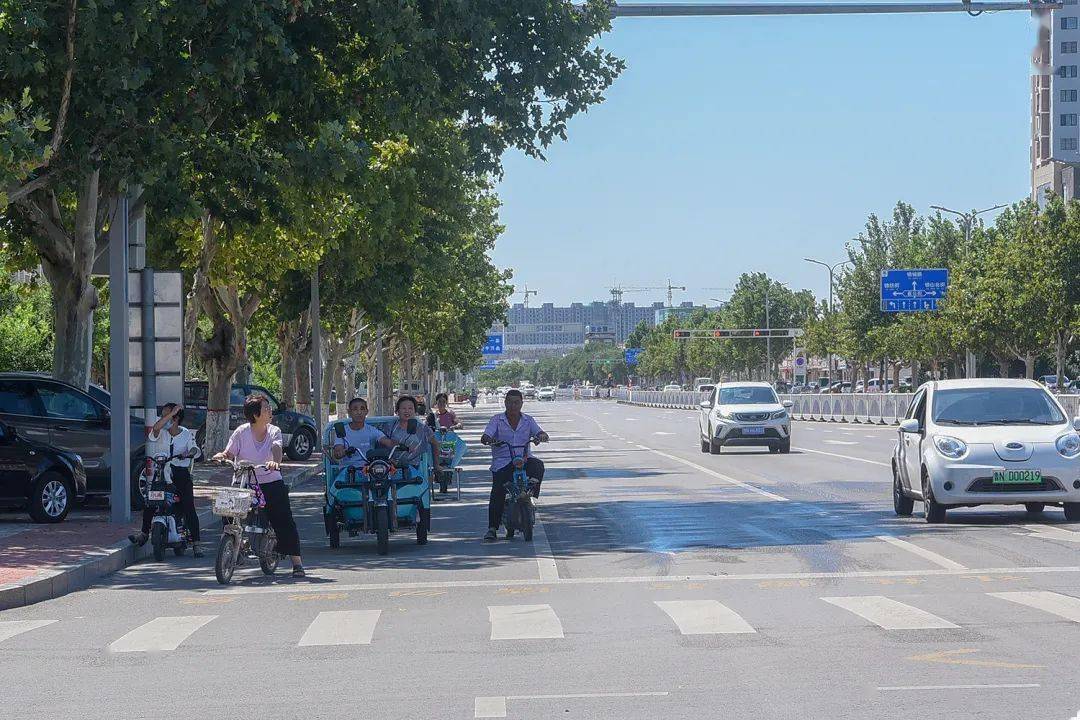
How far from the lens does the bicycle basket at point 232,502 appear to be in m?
14.2

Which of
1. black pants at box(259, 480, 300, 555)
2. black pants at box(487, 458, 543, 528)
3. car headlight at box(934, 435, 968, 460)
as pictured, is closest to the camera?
black pants at box(259, 480, 300, 555)

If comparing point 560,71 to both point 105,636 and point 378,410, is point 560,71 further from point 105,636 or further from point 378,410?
point 378,410

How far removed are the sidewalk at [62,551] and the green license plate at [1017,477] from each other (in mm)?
8629

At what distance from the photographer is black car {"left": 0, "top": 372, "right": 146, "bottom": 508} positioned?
905 inches

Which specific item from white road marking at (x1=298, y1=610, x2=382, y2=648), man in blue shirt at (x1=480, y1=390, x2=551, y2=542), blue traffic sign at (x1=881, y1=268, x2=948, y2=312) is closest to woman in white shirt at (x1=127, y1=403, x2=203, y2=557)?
man in blue shirt at (x1=480, y1=390, x2=551, y2=542)

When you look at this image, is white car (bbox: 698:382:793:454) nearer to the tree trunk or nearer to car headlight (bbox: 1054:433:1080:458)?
the tree trunk

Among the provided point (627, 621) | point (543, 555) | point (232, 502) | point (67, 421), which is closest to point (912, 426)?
point (543, 555)

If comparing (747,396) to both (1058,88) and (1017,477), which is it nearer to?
(1017,477)

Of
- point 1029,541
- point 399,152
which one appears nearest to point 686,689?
point 1029,541

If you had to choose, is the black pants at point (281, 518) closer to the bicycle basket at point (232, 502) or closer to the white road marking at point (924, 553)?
the bicycle basket at point (232, 502)

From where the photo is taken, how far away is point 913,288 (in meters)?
77.1

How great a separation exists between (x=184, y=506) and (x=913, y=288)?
63.3 metres

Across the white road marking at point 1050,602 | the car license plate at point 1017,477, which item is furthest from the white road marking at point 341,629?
the car license plate at point 1017,477

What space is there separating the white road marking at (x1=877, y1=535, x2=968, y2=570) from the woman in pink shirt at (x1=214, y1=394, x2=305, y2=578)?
552 cm
